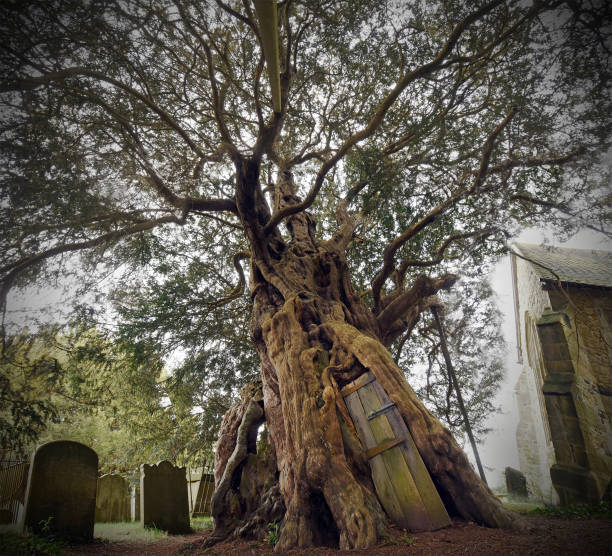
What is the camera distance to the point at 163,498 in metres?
6.07

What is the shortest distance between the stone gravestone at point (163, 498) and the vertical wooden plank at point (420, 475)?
487cm

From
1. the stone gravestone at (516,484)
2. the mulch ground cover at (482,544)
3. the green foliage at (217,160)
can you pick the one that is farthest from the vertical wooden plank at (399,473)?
the stone gravestone at (516,484)

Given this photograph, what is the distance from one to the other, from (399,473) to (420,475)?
0.69 ft

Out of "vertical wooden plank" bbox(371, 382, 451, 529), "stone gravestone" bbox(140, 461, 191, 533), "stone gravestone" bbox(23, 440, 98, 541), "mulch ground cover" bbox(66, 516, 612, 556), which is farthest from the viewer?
"stone gravestone" bbox(140, 461, 191, 533)

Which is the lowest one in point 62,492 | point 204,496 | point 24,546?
point 204,496

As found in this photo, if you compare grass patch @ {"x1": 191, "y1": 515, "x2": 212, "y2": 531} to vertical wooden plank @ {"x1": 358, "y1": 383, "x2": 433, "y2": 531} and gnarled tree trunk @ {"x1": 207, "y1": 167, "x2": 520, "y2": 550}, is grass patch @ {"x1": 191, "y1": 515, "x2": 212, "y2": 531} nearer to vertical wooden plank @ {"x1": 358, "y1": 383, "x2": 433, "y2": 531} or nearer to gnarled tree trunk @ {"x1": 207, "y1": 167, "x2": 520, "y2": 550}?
gnarled tree trunk @ {"x1": 207, "y1": 167, "x2": 520, "y2": 550}

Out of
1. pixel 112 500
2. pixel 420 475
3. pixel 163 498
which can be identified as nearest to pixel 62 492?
pixel 163 498

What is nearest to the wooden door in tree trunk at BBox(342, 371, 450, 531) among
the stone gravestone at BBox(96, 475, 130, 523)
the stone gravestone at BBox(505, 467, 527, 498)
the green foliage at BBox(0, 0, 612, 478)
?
the green foliage at BBox(0, 0, 612, 478)

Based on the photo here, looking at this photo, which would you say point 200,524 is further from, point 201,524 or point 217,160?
point 217,160

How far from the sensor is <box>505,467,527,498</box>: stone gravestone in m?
14.9

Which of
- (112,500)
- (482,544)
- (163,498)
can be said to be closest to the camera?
(482,544)

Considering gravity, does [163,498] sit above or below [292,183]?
below

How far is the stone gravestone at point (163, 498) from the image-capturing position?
586 centimetres

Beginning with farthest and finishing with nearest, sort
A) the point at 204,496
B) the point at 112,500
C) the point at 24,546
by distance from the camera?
the point at 204,496 < the point at 112,500 < the point at 24,546
